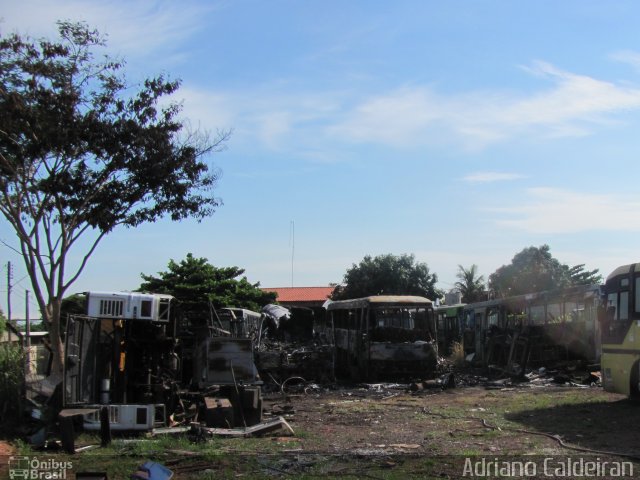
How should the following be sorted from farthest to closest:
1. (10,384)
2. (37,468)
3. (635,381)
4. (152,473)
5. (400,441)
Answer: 1. (635,381)
2. (10,384)
3. (400,441)
4. (37,468)
5. (152,473)

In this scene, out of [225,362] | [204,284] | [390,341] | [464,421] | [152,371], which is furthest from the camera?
[204,284]

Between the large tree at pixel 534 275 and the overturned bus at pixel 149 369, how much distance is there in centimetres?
3217

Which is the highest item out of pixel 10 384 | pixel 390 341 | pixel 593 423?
pixel 390 341

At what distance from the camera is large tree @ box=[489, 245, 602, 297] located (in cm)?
4094

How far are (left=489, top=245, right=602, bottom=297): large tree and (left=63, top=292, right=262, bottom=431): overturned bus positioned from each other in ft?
106

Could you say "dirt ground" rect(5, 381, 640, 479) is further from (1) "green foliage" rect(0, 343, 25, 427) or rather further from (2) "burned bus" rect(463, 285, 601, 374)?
(2) "burned bus" rect(463, 285, 601, 374)

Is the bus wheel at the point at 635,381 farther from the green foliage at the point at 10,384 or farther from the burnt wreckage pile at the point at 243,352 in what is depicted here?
the green foliage at the point at 10,384

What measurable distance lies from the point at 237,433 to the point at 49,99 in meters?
8.98

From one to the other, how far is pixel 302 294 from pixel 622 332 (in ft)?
163

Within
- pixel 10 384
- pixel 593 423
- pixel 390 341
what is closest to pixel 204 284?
pixel 390 341

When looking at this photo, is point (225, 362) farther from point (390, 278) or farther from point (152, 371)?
point (390, 278)

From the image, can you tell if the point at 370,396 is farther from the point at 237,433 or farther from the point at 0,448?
the point at 0,448

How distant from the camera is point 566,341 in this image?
20.6 metres

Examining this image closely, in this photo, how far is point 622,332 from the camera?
500 inches
